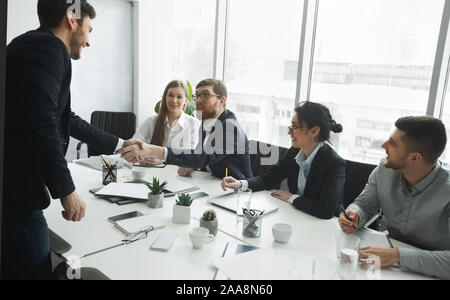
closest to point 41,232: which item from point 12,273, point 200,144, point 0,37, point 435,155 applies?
point 12,273

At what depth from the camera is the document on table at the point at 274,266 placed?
110 centimetres

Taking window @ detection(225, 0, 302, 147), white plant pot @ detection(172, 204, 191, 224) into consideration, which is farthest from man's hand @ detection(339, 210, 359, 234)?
window @ detection(225, 0, 302, 147)

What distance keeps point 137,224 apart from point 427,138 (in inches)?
53.6

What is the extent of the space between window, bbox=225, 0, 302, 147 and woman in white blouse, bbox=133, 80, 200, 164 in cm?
135

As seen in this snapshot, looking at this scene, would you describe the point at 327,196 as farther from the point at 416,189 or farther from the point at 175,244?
the point at 175,244

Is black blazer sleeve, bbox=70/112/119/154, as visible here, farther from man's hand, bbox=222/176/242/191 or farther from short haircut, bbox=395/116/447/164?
short haircut, bbox=395/116/447/164

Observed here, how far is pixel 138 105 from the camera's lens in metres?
4.48

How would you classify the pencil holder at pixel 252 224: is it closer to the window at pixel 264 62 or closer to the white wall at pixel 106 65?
the window at pixel 264 62

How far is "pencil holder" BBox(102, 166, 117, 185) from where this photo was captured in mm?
2033

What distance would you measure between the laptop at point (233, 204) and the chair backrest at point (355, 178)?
0.73m

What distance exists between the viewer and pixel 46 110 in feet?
3.80

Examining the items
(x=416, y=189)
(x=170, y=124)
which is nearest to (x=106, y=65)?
(x=170, y=124)

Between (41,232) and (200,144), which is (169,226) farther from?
(200,144)

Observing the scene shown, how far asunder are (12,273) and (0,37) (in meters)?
1.07
